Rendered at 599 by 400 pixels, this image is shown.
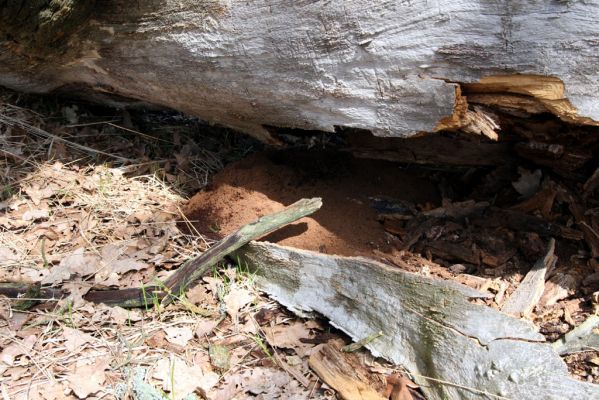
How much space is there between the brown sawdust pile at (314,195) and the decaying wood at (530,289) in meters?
0.76

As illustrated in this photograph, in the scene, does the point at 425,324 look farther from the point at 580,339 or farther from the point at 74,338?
the point at 74,338

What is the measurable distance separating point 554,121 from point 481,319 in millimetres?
1210

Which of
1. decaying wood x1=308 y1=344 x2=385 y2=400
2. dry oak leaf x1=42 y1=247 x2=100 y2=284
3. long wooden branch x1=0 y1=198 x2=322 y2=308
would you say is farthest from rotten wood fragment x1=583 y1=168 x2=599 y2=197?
dry oak leaf x1=42 y1=247 x2=100 y2=284

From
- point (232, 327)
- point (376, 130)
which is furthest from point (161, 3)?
point (232, 327)

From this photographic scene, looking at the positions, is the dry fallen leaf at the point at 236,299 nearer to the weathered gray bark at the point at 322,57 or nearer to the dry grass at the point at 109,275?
the dry grass at the point at 109,275

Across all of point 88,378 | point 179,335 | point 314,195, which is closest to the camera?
point 88,378

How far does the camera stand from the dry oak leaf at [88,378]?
2371 millimetres

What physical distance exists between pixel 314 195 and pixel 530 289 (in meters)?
1.38

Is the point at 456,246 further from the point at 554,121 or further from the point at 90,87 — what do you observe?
the point at 90,87

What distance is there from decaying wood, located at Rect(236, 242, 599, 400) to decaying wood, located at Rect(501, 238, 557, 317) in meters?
0.36

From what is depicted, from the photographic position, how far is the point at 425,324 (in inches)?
96.4

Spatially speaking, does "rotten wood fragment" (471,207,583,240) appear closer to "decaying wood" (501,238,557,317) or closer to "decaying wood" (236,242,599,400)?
"decaying wood" (501,238,557,317)

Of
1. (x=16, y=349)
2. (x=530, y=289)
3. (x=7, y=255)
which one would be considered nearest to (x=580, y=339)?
(x=530, y=289)

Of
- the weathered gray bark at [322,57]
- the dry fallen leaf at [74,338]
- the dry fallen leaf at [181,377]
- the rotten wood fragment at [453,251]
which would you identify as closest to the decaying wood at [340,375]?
the dry fallen leaf at [181,377]
